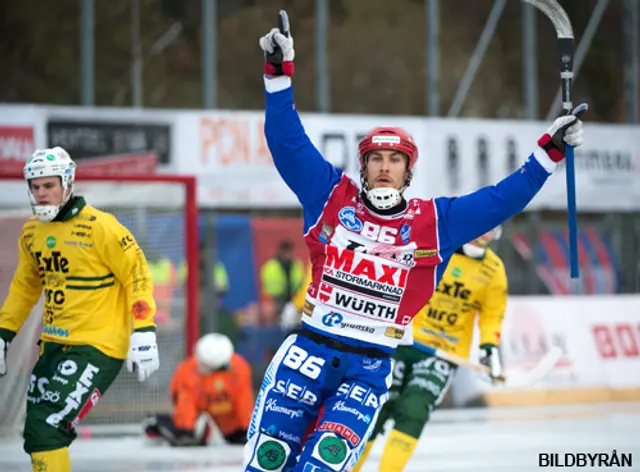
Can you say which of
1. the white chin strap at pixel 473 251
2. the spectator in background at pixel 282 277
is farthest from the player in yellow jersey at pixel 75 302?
the spectator in background at pixel 282 277

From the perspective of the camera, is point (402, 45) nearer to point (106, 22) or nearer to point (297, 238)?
point (297, 238)

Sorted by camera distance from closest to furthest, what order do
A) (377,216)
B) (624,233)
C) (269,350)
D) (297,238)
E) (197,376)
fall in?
(377,216) → (197,376) → (269,350) → (297,238) → (624,233)

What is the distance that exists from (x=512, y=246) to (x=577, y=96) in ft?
8.48

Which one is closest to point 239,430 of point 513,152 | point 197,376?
point 197,376

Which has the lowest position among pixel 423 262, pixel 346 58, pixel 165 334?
pixel 165 334

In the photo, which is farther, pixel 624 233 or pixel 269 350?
pixel 624 233

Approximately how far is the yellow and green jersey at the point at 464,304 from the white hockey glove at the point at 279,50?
407cm

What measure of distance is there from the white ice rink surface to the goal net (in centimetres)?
35

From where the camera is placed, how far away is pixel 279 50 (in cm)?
577

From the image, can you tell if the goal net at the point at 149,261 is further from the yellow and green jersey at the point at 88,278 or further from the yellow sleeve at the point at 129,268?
the yellow sleeve at the point at 129,268

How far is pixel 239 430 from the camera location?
43.0 ft

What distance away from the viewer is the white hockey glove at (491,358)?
9570mm

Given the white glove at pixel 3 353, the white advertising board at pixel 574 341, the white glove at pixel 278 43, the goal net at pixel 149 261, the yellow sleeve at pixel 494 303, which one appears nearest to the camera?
the white glove at pixel 278 43

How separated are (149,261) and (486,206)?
7381 mm
